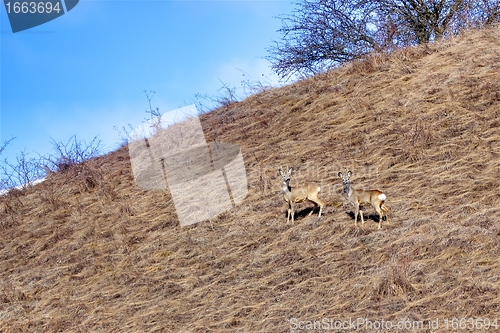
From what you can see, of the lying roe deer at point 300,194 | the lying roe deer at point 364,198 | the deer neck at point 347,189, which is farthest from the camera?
the lying roe deer at point 300,194

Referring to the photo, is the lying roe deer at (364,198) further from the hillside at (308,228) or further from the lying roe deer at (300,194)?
the lying roe deer at (300,194)

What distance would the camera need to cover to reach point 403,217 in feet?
32.0

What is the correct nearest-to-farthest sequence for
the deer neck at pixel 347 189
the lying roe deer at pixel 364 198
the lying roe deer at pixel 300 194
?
the lying roe deer at pixel 364 198 → the deer neck at pixel 347 189 → the lying roe deer at pixel 300 194

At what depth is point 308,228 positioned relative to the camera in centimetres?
1015

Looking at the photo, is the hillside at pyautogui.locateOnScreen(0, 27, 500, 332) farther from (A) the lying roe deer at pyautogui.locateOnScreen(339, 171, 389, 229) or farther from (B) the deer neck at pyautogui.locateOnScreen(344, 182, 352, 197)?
(B) the deer neck at pyautogui.locateOnScreen(344, 182, 352, 197)

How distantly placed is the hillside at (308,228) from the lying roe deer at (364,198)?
235 millimetres

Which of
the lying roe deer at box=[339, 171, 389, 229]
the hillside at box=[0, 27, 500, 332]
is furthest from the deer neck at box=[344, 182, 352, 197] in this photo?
the hillside at box=[0, 27, 500, 332]

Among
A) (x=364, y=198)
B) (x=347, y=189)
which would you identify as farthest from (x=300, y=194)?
(x=364, y=198)

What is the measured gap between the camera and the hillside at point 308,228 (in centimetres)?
825

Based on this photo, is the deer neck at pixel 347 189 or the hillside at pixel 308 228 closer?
the hillside at pixel 308 228

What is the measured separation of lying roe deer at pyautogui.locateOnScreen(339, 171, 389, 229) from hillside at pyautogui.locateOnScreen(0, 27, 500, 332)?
0.24 metres

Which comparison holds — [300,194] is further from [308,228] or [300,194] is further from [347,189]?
[347,189]

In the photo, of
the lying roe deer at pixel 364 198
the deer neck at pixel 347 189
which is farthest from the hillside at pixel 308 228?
the deer neck at pixel 347 189

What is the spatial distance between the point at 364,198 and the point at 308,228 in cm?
103
